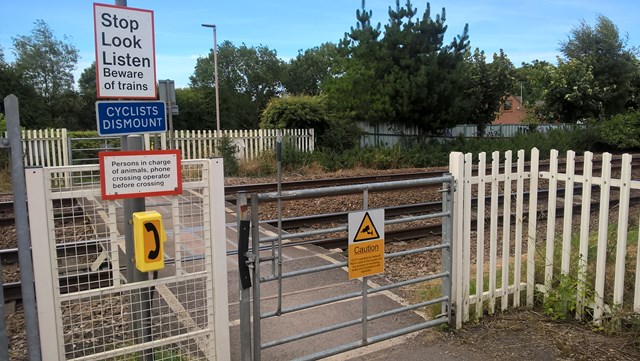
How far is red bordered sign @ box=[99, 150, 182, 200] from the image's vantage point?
3.13 meters

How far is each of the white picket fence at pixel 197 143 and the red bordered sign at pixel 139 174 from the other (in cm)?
1541

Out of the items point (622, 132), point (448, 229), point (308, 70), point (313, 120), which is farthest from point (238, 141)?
point (308, 70)

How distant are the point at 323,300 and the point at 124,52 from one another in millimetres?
2251

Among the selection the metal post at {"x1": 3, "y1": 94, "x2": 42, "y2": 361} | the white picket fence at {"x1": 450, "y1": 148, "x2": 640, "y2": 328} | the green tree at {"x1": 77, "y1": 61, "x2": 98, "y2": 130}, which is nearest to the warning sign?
the white picket fence at {"x1": 450, "y1": 148, "x2": 640, "y2": 328}

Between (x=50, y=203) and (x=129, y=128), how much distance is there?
0.70 metres

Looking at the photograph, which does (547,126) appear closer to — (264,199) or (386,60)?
(386,60)

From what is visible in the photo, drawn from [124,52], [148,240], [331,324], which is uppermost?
[124,52]

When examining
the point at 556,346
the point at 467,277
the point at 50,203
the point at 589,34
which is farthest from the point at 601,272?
the point at 589,34

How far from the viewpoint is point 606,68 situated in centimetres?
3089

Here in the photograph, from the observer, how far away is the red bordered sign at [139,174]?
10.3ft

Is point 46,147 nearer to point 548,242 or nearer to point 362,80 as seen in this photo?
point 362,80

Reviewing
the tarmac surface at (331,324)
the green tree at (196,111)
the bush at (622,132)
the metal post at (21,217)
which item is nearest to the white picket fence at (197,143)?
the tarmac surface at (331,324)

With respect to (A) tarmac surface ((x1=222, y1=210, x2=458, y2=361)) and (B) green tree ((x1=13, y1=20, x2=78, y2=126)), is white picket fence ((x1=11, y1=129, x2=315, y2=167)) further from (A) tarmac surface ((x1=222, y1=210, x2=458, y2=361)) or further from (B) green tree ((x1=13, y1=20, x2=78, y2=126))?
(B) green tree ((x1=13, y1=20, x2=78, y2=126))

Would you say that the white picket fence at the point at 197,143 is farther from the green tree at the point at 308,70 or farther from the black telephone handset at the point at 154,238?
the green tree at the point at 308,70
